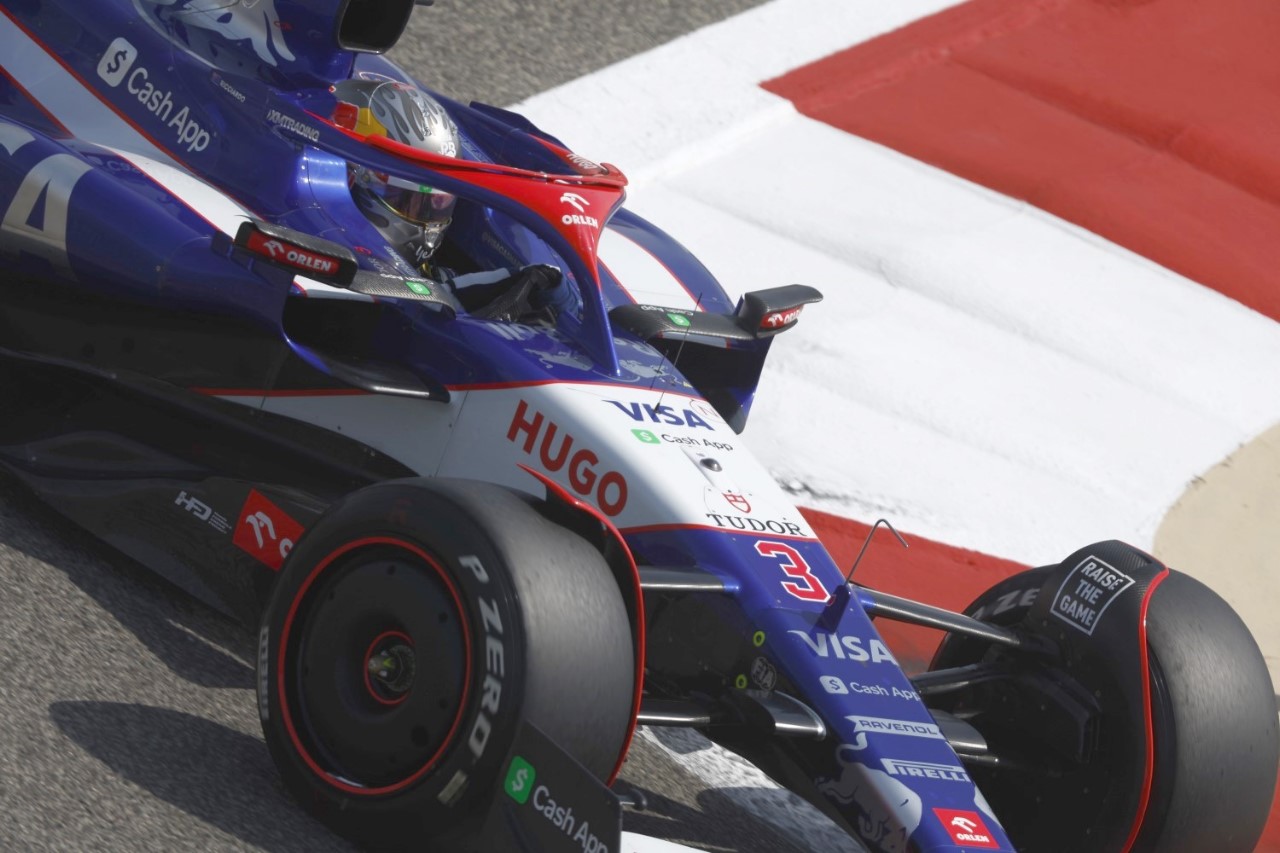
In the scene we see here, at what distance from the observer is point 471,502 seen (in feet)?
11.6

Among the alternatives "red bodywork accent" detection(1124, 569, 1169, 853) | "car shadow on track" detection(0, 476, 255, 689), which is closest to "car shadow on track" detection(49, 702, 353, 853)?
"car shadow on track" detection(0, 476, 255, 689)

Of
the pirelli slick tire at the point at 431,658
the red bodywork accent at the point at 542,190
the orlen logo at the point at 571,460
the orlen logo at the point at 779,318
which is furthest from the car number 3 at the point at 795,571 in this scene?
the orlen logo at the point at 779,318

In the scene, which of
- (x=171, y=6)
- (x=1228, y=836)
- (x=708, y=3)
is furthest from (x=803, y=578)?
(x=708, y=3)

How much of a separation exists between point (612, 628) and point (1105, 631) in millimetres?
1407

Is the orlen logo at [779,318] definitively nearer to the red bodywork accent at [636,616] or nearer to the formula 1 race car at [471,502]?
the formula 1 race car at [471,502]

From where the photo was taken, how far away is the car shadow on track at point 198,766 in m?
3.58

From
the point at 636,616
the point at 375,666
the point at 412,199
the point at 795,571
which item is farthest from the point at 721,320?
the point at 375,666

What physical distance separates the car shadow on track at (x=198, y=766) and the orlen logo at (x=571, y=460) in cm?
94

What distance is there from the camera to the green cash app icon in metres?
4.27

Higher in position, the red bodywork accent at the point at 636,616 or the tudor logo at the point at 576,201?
the tudor logo at the point at 576,201

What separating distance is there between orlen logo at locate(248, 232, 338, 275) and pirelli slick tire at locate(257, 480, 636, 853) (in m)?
0.75

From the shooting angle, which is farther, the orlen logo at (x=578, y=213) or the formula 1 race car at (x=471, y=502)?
the orlen logo at (x=578, y=213)

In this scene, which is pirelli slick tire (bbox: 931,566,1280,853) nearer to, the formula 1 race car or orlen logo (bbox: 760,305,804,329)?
the formula 1 race car

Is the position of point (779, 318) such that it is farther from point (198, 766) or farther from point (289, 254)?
point (198, 766)
